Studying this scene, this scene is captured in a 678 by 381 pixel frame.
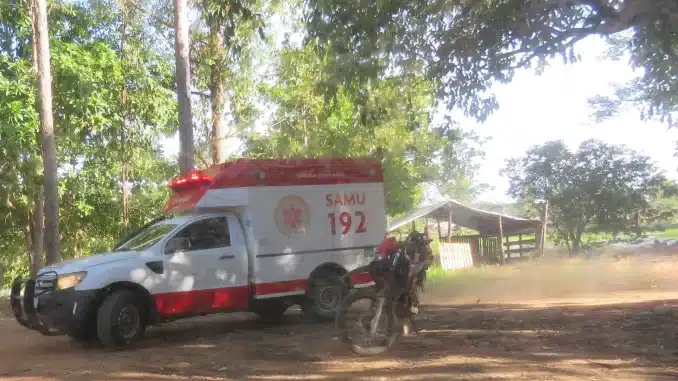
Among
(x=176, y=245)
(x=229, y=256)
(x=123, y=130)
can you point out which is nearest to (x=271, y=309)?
(x=229, y=256)

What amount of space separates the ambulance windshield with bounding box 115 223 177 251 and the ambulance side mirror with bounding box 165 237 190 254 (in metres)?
0.19

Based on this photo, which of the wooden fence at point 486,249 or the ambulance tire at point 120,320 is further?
the wooden fence at point 486,249

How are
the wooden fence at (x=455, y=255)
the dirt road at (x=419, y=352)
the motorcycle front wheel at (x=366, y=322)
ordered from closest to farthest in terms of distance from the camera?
the dirt road at (x=419, y=352), the motorcycle front wheel at (x=366, y=322), the wooden fence at (x=455, y=255)

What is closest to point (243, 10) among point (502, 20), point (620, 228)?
point (502, 20)

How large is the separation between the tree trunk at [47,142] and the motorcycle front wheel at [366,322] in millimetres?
9584

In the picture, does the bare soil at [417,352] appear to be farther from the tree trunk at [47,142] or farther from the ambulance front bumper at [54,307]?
the tree trunk at [47,142]

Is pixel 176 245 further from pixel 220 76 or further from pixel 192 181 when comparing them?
pixel 220 76

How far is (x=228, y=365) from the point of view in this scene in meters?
7.38

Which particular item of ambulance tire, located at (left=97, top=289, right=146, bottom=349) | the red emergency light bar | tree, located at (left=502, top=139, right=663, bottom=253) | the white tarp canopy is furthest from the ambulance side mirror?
tree, located at (left=502, top=139, right=663, bottom=253)

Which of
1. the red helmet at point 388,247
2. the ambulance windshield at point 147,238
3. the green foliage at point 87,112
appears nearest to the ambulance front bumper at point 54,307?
the ambulance windshield at point 147,238

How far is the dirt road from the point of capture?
21.8 feet

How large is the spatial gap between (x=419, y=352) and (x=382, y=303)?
692 mm

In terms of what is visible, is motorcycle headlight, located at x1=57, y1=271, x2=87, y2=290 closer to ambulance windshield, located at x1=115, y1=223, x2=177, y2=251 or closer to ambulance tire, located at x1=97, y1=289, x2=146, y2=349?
ambulance tire, located at x1=97, y1=289, x2=146, y2=349

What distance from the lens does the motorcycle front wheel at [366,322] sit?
773cm
